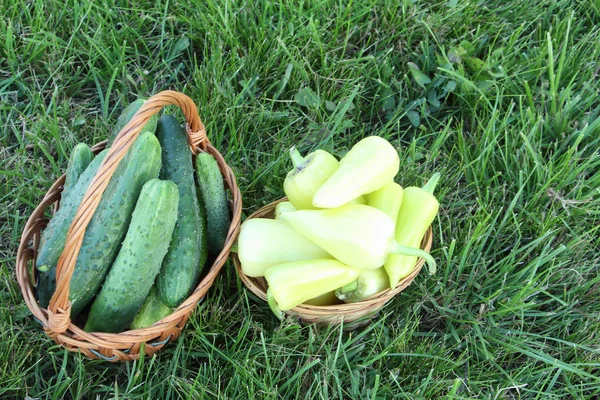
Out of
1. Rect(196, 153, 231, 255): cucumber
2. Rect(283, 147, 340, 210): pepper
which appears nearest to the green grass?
A: Rect(196, 153, 231, 255): cucumber

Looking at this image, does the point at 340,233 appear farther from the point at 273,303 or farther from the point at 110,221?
the point at 110,221

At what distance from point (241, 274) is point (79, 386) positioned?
558 millimetres

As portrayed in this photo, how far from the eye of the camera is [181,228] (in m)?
1.77

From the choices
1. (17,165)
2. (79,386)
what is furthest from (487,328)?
(17,165)

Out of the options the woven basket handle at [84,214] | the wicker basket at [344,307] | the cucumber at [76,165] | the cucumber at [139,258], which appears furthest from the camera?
the cucumber at [76,165]

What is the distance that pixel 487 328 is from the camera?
1.97 m

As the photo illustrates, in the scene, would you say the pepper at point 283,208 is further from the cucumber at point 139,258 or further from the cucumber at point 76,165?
the cucumber at point 76,165

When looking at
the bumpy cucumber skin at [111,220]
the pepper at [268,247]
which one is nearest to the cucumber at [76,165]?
the bumpy cucumber skin at [111,220]

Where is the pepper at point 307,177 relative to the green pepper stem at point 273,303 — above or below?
above

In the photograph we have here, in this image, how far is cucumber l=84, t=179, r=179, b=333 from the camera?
162cm

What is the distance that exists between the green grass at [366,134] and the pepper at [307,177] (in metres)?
0.37

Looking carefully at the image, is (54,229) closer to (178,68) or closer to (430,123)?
(178,68)

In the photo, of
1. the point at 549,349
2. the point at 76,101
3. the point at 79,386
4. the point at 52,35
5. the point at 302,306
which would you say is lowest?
the point at 549,349

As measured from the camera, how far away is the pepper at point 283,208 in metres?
1.89
